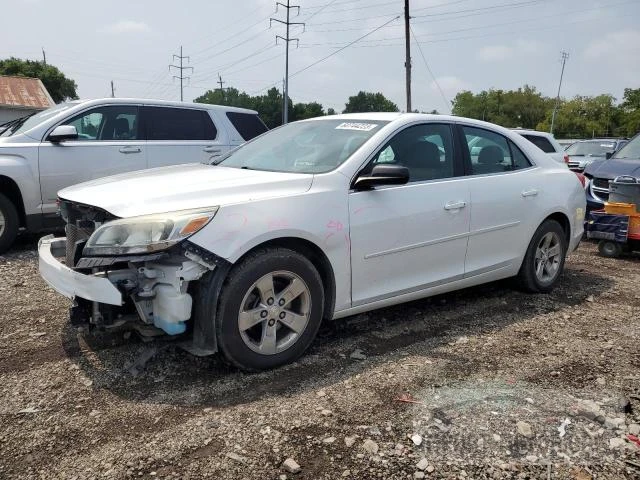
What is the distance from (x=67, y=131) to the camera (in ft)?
21.1

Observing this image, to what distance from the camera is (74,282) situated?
3.21 meters

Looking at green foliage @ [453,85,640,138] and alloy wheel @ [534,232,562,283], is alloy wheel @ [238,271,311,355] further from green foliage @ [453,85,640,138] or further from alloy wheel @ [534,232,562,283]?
green foliage @ [453,85,640,138]

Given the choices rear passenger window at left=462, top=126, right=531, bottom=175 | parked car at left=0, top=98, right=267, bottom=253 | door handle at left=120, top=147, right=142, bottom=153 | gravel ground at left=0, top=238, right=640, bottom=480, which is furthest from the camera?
door handle at left=120, top=147, right=142, bottom=153

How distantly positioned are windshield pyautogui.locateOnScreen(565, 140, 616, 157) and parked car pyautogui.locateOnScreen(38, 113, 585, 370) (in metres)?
11.4

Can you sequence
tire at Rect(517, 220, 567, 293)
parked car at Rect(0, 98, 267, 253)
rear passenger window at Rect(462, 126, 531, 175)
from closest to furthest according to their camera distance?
rear passenger window at Rect(462, 126, 531, 175), tire at Rect(517, 220, 567, 293), parked car at Rect(0, 98, 267, 253)

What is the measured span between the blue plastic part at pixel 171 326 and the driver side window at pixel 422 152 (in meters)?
1.79

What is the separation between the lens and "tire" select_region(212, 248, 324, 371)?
321 centimetres

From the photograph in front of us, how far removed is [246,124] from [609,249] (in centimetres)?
549

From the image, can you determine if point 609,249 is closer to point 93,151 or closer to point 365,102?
point 93,151

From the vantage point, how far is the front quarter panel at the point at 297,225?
318 centimetres

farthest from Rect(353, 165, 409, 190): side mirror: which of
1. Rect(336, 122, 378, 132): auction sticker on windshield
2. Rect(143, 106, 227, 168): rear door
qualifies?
Rect(143, 106, 227, 168): rear door

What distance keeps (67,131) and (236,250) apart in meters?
4.29

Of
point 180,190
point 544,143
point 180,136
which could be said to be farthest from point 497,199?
point 544,143

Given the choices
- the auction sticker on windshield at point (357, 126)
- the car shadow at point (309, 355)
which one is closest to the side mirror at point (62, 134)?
the car shadow at point (309, 355)
